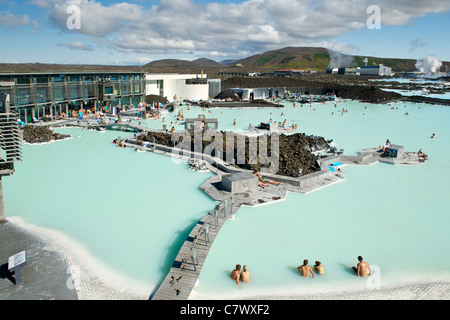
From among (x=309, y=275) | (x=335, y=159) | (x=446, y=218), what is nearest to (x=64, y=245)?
(x=309, y=275)

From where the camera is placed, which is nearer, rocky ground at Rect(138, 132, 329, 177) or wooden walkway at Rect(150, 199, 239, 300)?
wooden walkway at Rect(150, 199, 239, 300)

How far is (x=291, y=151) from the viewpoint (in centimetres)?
1777

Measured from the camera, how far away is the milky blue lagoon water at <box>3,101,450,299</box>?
8.60m

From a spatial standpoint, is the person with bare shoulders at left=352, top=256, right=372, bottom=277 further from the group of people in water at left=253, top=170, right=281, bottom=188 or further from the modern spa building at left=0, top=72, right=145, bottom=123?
the modern spa building at left=0, top=72, right=145, bottom=123

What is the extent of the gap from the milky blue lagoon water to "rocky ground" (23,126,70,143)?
2016 millimetres

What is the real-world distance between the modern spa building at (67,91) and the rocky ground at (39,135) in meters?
1.82

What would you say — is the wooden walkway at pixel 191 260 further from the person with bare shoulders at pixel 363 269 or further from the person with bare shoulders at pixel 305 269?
the person with bare shoulders at pixel 363 269

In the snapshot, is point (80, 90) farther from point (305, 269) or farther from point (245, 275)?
point (305, 269)

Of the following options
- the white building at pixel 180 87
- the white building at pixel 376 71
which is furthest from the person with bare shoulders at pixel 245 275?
the white building at pixel 376 71

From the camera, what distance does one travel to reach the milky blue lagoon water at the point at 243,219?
860 centimetres

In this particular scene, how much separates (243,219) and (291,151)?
7.50 metres

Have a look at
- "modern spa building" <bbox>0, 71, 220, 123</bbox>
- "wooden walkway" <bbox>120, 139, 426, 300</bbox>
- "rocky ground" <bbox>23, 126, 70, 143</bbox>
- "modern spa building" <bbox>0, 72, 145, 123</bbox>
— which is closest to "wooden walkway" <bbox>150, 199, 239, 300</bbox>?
"wooden walkway" <bbox>120, 139, 426, 300</bbox>

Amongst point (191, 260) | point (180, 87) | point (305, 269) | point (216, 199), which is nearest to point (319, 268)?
point (305, 269)
